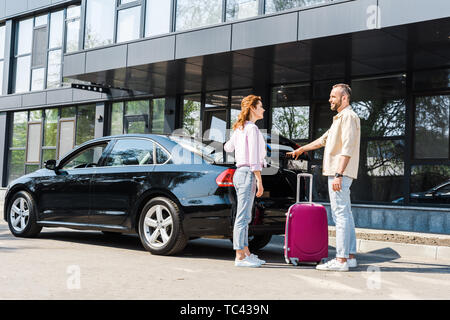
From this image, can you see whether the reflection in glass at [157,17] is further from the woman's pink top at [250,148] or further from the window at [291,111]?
the woman's pink top at [250,148]

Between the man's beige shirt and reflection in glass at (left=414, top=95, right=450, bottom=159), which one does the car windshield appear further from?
reflection in glass at (left=414, top=95, right=450, bottom=159)

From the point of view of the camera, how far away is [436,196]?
460 inches

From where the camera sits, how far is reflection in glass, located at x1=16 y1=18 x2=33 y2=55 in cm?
2105

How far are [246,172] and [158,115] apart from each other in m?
11.4

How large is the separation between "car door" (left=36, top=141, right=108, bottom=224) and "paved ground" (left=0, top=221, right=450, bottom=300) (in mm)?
432

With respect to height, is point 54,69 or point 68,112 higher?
point 54,69

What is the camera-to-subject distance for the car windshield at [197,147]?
21.5 ft

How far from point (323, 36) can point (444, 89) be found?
366cm

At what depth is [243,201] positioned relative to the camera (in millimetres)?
5918

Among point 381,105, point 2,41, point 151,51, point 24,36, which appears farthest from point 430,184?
point 2,41

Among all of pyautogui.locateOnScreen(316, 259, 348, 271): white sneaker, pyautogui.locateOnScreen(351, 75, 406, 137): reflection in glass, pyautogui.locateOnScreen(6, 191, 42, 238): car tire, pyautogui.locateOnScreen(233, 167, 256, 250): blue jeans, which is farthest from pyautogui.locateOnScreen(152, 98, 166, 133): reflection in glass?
pyautogui.locateOnScreen(316, 259, 348, 271): white sneaker

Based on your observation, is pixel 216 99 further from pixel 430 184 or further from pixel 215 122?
pixel 430 184
